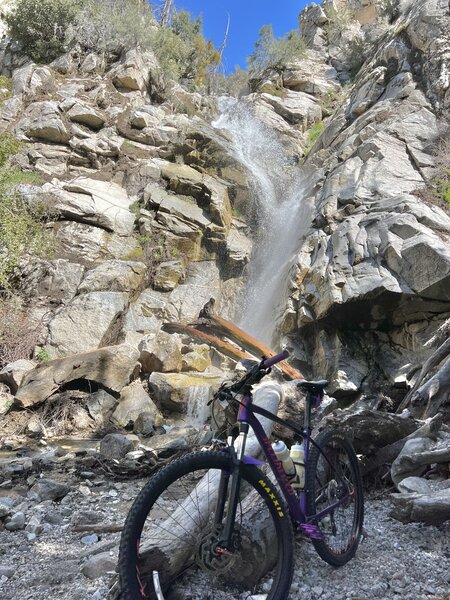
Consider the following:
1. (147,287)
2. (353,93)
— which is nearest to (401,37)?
(353,93)

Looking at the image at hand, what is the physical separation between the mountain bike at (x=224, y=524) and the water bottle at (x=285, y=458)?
0.24ft

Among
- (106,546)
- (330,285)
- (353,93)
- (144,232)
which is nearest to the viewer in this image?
(106,546)

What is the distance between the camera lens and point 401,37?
17750 mm

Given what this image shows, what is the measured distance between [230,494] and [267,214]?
1602 centimetres

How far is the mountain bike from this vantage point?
6.61 feet

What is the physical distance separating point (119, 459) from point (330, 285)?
6330mm

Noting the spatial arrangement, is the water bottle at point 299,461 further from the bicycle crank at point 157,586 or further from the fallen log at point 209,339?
the fallen log at point 209,339

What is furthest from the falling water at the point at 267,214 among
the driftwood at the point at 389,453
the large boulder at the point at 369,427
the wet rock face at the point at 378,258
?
the driftwood at the point at 389,453

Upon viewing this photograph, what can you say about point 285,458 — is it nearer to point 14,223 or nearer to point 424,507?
point 424,507

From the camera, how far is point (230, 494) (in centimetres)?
213

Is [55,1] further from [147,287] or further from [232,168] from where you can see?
[147,287]

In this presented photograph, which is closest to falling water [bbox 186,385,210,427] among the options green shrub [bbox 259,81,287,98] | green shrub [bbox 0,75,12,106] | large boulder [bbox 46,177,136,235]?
large boulder [bbox 46,177,136,235]

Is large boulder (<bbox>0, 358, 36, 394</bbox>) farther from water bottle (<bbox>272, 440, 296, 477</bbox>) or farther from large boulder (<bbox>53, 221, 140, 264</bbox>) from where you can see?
water bottle (<bbox>272, 440, 296, 477</bbox>)

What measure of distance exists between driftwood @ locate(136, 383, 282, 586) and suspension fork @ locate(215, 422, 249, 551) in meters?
0.07
